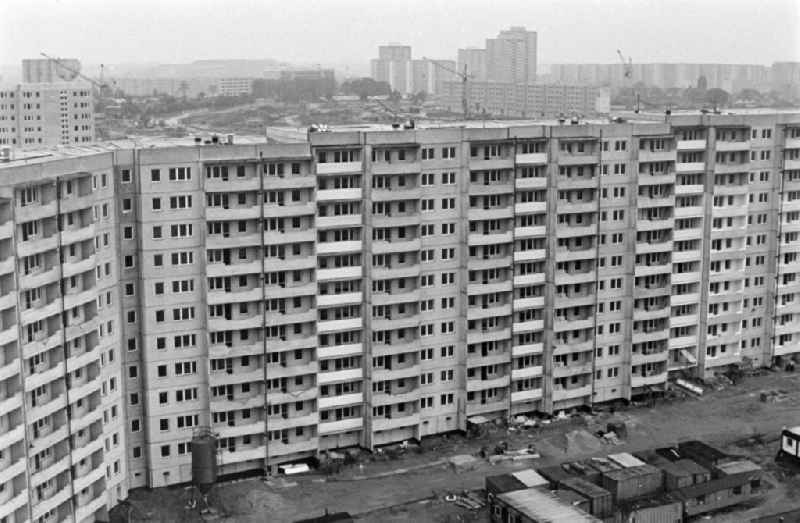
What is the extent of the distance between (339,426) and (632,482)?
17.9 metres

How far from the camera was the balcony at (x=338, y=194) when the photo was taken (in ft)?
201

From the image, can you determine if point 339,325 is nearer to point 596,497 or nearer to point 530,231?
point 530,231

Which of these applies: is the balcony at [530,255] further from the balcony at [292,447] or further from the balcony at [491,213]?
the balcony at [292,447]

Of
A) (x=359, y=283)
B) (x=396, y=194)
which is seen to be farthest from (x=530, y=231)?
(x=359, y=283)

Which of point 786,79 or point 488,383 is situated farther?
point 786,79

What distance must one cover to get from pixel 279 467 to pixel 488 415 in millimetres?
15009

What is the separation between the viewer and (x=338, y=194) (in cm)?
6175

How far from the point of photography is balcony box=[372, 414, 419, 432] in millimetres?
64812

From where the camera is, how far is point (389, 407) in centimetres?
6550

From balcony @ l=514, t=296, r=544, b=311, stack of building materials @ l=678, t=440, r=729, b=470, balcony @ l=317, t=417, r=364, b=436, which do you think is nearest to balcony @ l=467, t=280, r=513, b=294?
balcony @ l=514, t=296, r=544, b=311

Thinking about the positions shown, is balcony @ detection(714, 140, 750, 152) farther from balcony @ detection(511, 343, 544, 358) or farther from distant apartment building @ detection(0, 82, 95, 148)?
distant apartment building @ detection(0, 82, 95, 148)

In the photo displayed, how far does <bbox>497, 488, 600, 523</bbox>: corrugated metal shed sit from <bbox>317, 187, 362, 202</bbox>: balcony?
1951cm

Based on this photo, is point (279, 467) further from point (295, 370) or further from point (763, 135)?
point (763, 135)

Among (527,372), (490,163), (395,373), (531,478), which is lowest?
(531,478)
